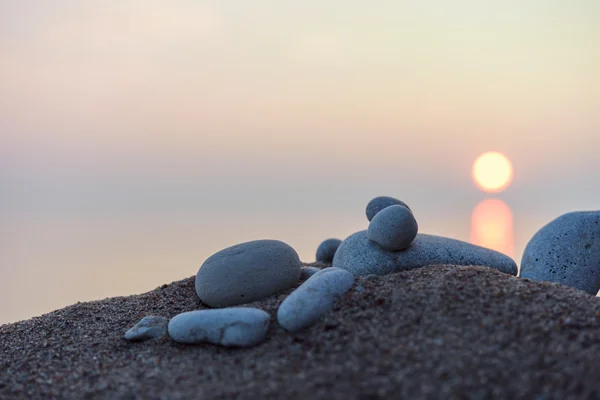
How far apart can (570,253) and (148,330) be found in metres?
5.93

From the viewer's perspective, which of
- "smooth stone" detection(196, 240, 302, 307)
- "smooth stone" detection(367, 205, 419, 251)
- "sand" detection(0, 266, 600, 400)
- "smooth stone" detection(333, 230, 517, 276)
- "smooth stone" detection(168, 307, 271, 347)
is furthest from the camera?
"smooth stone" detection(333, 230, 517, 276)

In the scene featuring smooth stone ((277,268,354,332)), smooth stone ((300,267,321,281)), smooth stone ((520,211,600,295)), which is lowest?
smooth stone ((520,211,600,295))

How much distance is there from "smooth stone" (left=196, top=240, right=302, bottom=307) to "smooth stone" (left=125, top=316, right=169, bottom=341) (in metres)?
0.93

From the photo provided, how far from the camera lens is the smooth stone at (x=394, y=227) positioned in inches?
314

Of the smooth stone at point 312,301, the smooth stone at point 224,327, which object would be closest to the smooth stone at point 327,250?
the smooth stone at point 312,301

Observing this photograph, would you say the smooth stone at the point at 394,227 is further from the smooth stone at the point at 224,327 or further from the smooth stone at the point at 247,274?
the smooth stone at the point at 224,327

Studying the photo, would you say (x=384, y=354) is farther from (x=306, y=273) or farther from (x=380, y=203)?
(x=380, y=203)

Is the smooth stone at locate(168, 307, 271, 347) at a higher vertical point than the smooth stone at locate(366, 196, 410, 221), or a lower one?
lower

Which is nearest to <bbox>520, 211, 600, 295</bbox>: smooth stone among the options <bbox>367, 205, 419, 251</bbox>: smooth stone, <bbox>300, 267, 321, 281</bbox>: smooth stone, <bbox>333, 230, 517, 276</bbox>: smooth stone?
<bbox>333, 230, 517, 276</bbox>: smooth stone

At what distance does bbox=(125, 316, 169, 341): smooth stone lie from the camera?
6.45 meters

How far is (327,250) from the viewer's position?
36.6 feet

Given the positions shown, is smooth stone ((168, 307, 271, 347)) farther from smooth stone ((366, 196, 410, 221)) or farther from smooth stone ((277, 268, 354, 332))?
smooth stone ((366, 196, 410, 221))

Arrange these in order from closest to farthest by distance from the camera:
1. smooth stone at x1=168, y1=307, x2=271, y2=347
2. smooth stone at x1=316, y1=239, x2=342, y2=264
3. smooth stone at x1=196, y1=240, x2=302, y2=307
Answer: smooth stone at x1=168, y1=307, x2=271, y2=347 < smooth stone at x1=196, y1=240, x2=302, y2=307 < smooth stone at x1=316, y1=239, x2=342, y2=264

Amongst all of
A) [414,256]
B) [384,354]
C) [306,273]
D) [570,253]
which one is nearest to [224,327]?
[384,354]
